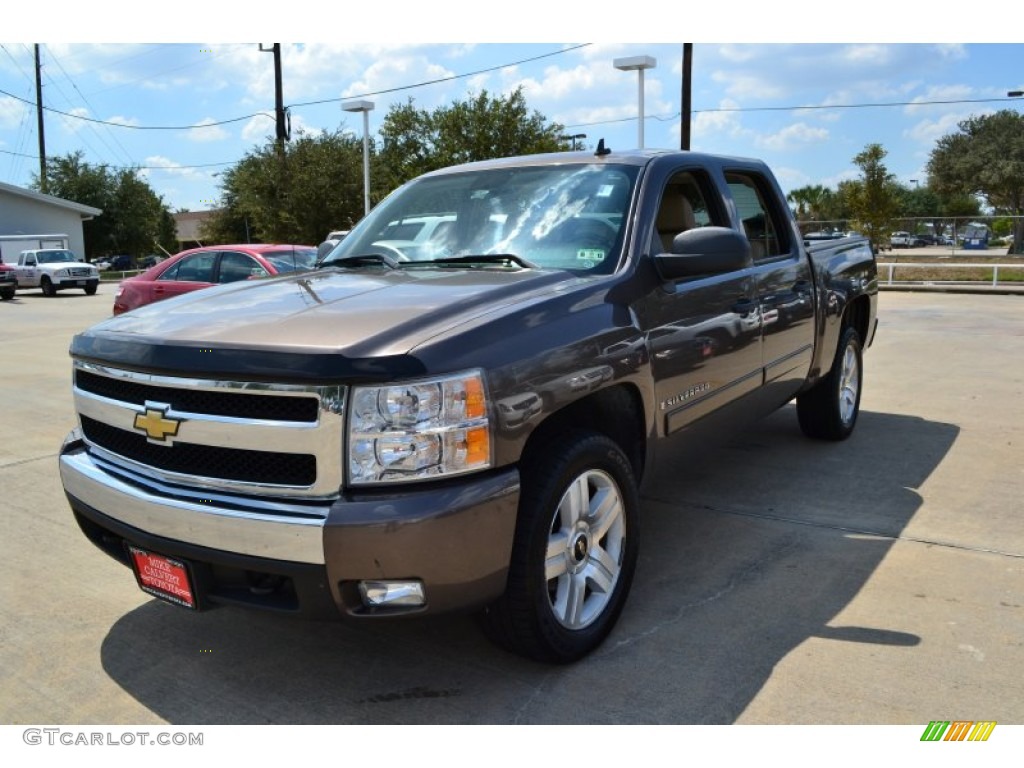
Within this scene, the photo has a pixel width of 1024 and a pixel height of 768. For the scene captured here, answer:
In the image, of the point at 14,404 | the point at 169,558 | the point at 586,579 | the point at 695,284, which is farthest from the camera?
the point at 14,404

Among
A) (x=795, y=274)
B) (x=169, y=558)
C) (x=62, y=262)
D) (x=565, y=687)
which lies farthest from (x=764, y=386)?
(x=62, y=262)

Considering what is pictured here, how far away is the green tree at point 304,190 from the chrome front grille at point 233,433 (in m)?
30.4

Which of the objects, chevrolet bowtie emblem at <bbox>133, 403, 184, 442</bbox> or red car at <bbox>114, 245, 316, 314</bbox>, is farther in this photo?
red car at <bbox>114, 245, 316, 314</bbox>

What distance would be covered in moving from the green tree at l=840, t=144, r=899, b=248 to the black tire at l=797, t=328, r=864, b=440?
24.1 m

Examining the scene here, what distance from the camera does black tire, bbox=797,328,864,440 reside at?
605 centimetres

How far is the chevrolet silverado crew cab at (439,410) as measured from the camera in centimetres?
260

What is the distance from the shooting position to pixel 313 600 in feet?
8.65

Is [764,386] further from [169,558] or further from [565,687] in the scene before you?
[169,558]

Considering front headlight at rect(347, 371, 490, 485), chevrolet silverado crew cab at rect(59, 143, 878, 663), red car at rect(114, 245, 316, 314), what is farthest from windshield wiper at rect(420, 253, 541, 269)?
red car at rect(114, 245, 316, 314)

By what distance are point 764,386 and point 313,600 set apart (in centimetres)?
292

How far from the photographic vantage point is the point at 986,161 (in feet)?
149

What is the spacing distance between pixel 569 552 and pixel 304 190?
31.5 metres

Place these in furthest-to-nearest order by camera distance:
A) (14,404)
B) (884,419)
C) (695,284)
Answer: (14,404), (884,419), (695,284)

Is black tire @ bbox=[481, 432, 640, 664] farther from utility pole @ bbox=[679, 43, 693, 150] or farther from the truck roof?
utility pole @ bbox=[679, 43, 693, 150]
